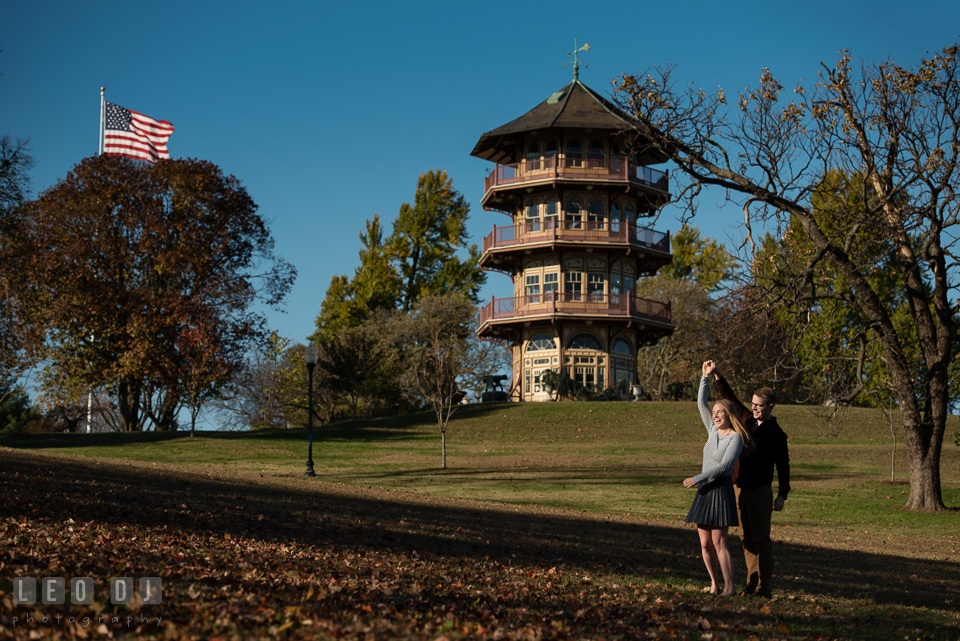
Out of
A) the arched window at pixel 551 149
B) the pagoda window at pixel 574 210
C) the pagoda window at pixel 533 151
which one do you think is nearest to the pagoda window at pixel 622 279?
the pagoda window at pixel 574 210

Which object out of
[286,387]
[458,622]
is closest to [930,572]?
[458,622]

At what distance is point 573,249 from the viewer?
4272 cm

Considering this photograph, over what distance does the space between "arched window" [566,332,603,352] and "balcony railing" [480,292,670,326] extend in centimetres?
161

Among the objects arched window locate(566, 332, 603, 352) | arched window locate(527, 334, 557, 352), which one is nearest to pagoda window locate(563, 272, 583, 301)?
arched window locate(566, 332, 603, 352)

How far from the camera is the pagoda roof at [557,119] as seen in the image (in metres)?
42.6

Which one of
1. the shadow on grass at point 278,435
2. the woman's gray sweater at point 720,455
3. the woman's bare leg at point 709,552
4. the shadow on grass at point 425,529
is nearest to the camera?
the woman's gray sweater at point 720,455

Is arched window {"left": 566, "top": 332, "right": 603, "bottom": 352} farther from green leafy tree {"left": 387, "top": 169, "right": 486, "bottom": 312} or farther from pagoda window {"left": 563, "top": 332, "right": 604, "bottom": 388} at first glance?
green leafy tree {"left": 387, "top": 169, "right": 486, "bottom": 312}

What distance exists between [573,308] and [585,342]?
2061 mm

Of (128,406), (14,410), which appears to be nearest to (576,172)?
(128,406)

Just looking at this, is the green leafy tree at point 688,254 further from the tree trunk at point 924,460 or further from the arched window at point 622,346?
the tree trunk at point 924,460

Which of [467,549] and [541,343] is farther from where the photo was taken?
[541,343]

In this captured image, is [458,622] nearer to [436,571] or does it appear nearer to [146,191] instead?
[436,571]

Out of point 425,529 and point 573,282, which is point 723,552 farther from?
point 573,282

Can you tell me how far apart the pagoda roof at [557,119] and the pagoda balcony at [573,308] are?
28.2 ft
